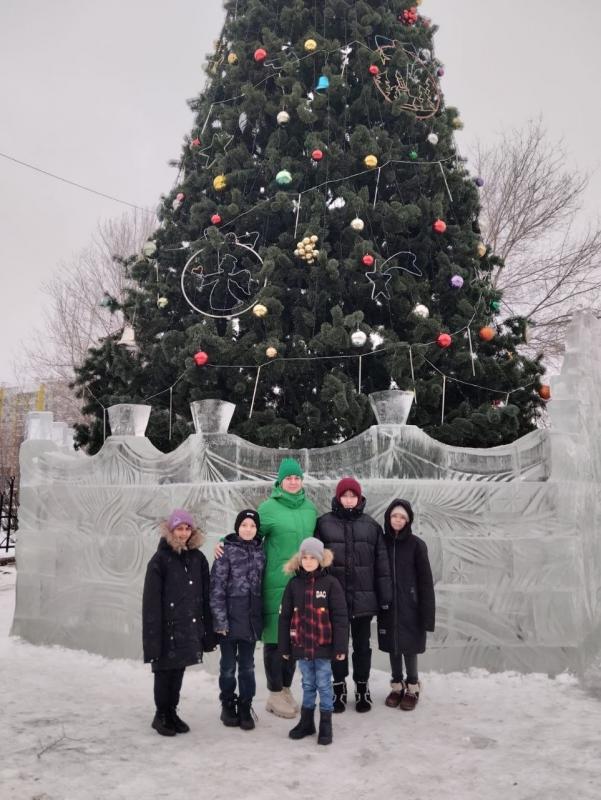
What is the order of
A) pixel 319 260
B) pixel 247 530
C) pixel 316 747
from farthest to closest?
pixel 319 260 < pixel 247 530 < pixel 316 747

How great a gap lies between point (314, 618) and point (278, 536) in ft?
2.54

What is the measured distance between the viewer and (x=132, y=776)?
11.8ft

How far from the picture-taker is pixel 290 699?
4.76 meters

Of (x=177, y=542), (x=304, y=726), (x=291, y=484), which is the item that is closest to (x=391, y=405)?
(x=291, y=484)

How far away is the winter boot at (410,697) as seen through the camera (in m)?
4.69

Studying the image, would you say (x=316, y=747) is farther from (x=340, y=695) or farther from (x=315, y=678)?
(x=340, y=695)

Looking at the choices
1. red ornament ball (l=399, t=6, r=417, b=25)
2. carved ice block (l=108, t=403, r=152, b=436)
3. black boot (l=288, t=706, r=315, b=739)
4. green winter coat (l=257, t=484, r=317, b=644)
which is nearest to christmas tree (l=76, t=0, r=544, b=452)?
red ornament ball (l=399, t=6, r=417, b=25)

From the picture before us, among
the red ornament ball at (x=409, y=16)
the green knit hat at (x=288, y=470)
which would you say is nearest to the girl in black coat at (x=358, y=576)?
the green knit hat at (x=288, y=470)

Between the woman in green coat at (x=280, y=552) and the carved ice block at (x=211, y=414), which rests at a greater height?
the carved ice block at (x=211, y=414)

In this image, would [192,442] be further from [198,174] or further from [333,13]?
[333,13]

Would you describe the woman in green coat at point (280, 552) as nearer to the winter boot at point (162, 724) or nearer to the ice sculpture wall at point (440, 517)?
the winter boot at point (162, 724)

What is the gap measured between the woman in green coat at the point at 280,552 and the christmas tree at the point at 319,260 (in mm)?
2163

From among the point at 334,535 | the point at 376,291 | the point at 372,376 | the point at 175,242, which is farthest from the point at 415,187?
the point at 334,535

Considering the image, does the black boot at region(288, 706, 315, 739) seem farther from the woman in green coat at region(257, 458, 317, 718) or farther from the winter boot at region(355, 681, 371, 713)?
the winter boot at region(355, 681, 371, 713)
